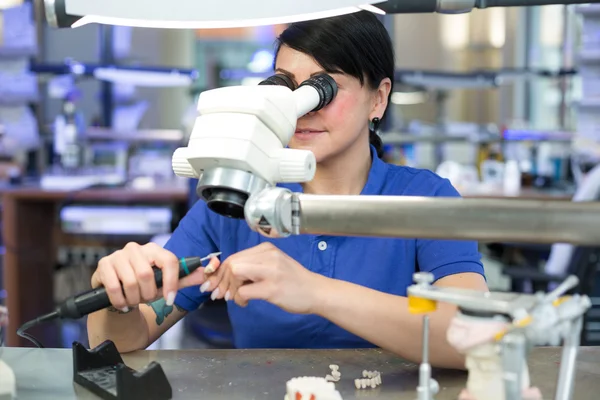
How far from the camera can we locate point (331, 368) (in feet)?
3.26

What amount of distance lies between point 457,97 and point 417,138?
3971 millimetres

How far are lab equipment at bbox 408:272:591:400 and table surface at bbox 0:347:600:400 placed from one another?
23cm

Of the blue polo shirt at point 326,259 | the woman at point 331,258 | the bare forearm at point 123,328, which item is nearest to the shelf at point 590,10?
the woman at point 331,258

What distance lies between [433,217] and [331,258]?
0.65 m

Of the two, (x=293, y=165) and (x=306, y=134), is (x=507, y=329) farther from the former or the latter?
(x=306, y=134)

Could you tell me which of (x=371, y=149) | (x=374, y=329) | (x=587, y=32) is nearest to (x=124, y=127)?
(x=587, y=32)

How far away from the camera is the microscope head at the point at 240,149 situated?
0.73 metres

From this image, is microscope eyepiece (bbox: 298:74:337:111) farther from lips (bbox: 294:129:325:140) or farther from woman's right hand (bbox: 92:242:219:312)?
woman's right hand (bbox: 92:242:219:312)

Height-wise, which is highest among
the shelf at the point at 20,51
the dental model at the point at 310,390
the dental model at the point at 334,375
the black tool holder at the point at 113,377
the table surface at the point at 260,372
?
the shelf at the point at 20,51

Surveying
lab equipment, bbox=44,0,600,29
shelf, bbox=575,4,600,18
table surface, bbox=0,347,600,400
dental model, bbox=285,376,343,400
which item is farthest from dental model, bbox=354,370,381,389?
shelf, bbox=575,4,600,18

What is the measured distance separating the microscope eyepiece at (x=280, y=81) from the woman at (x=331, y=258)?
4 centimetres

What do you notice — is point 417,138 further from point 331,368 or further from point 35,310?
point 331,368

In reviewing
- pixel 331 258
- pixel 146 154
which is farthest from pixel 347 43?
pixel 146 154

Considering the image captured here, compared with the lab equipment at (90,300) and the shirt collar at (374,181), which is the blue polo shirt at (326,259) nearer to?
the shirt collar at (374,181)
